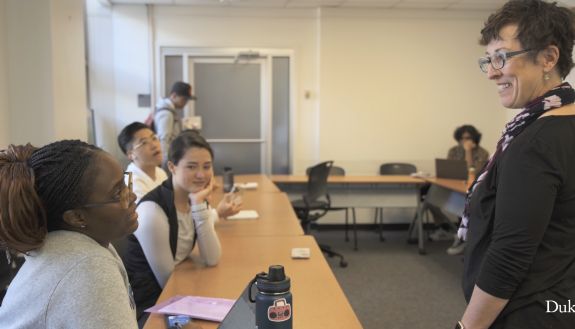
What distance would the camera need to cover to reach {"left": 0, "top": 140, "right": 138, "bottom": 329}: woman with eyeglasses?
2.90ft

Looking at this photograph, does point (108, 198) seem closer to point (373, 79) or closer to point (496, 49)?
point (496, 49)

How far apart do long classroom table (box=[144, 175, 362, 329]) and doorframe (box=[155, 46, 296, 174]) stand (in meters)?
3.29

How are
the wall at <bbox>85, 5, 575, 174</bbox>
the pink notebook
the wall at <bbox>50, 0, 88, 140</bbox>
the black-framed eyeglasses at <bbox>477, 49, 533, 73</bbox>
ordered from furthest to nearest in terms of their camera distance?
the wall at <bbox>85, 5, 575, 174</bbox> → the wall at <bbox>50, 0, 88, 140</bbox> → the pink notebook → the black-framed eyeglasses at <bbox>477, 49, 533, 73</bbox>

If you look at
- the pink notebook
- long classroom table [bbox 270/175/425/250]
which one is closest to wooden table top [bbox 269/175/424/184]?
long classroom table [bbox 270/175/425/250]

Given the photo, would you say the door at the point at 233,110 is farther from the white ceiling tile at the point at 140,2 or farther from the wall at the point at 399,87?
the wall at the point at 399,87

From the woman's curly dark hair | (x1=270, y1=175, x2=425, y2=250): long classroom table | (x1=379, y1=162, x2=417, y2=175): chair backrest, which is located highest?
the woman's curly dark hair

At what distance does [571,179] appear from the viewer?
3.44 ft

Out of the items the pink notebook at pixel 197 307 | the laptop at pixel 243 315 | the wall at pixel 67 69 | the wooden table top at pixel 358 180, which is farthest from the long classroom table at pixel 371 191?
the laptop at pixel 243 315

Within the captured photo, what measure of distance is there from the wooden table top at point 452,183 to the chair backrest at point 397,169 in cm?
87

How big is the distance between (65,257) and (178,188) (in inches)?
44.7

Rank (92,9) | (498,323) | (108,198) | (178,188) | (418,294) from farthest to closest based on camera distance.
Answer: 1. (92,9)
2. (418,294)
3. (178,188)
4. (498,323)
5. (108,198)

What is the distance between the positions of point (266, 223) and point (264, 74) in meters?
3.59

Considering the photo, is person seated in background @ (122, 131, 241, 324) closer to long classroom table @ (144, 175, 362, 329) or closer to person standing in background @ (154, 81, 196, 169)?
long classroom table @ (144, 175, 362, 329)

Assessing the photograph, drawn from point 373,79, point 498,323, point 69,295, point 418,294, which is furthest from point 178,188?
point 373,79
